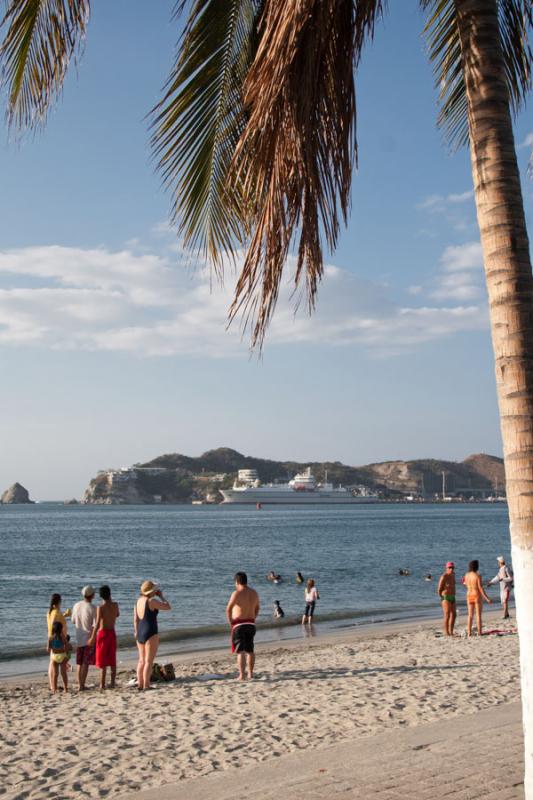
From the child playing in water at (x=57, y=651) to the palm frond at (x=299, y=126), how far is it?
27.4 feet

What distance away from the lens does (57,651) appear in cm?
1105

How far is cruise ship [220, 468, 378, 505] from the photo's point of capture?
559ft

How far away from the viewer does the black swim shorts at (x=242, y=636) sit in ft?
34.3

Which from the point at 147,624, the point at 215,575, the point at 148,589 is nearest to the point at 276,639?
the point at 147,624

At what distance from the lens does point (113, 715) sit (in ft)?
28.2

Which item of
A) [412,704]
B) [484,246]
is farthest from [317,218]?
[412,704]

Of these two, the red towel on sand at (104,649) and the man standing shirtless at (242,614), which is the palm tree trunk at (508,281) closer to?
the man standing shirtless at (242,614)

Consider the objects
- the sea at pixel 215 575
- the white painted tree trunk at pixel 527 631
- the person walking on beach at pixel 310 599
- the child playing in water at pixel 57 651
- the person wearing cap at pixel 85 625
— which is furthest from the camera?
the sea at pixel 215 575

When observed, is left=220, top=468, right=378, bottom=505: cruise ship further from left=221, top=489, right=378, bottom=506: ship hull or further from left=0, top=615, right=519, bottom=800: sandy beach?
left=0, top=615, right=519, bottom=800: sandy beach

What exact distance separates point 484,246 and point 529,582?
1.35m

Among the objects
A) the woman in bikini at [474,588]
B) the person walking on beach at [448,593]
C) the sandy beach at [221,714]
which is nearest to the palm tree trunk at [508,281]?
the sandy beach at [221,714]

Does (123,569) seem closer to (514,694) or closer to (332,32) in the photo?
(514,694)

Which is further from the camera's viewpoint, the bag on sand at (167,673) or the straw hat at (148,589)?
the bag on sand at (167,673)

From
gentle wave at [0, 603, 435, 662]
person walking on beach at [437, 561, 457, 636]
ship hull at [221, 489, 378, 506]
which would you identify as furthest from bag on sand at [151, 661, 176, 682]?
ship hull at [221, 489, 378, 506]
